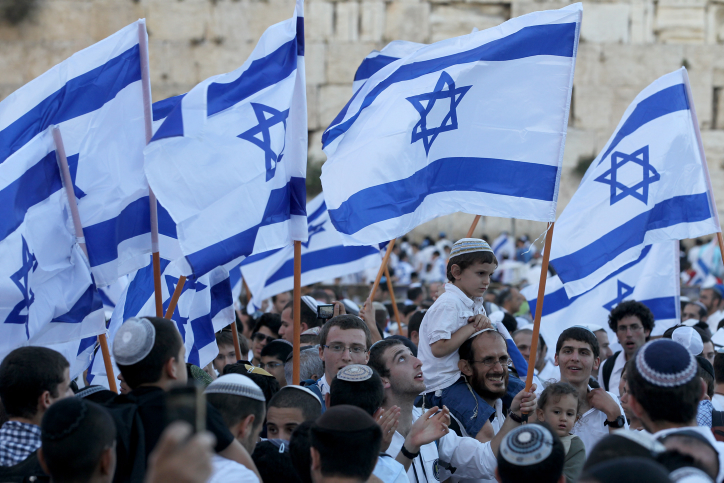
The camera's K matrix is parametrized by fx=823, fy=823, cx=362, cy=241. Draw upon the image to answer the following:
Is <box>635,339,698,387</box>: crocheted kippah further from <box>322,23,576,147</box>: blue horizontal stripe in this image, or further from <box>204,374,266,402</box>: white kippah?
<box>322,23,576,147</box>: blue horizontal stripe

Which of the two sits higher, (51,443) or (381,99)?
(381,99)

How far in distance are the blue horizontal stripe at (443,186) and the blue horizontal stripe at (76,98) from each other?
128 centimetres

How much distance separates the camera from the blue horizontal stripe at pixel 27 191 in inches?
153

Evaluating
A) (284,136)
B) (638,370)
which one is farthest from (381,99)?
(638,370)

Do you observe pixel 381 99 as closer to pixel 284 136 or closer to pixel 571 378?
pixel 284 136

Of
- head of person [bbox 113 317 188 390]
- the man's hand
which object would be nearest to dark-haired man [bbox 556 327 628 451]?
the man's hand

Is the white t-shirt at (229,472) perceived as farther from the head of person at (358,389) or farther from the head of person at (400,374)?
the head of person at (400,374)

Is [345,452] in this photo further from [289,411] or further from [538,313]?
[538,313]

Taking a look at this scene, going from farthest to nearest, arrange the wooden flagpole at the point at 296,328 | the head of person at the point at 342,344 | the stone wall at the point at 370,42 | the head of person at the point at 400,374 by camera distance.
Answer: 1. the stone wall at the point at 370,42
2. the head of person at the point at 342,344
3. the wooden flagpole at the point at 296,328
4. the head of person at the point at 400,374

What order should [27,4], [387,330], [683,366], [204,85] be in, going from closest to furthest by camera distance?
[683,366] < [204,85] < [387,330] < [27,4]

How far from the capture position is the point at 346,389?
3.08m

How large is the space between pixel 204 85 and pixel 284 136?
0.47 m

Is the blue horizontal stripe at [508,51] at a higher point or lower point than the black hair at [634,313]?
higher

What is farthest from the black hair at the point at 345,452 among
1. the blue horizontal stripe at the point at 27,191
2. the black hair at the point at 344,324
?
the blue horizontal stripe at the point at 27,191
